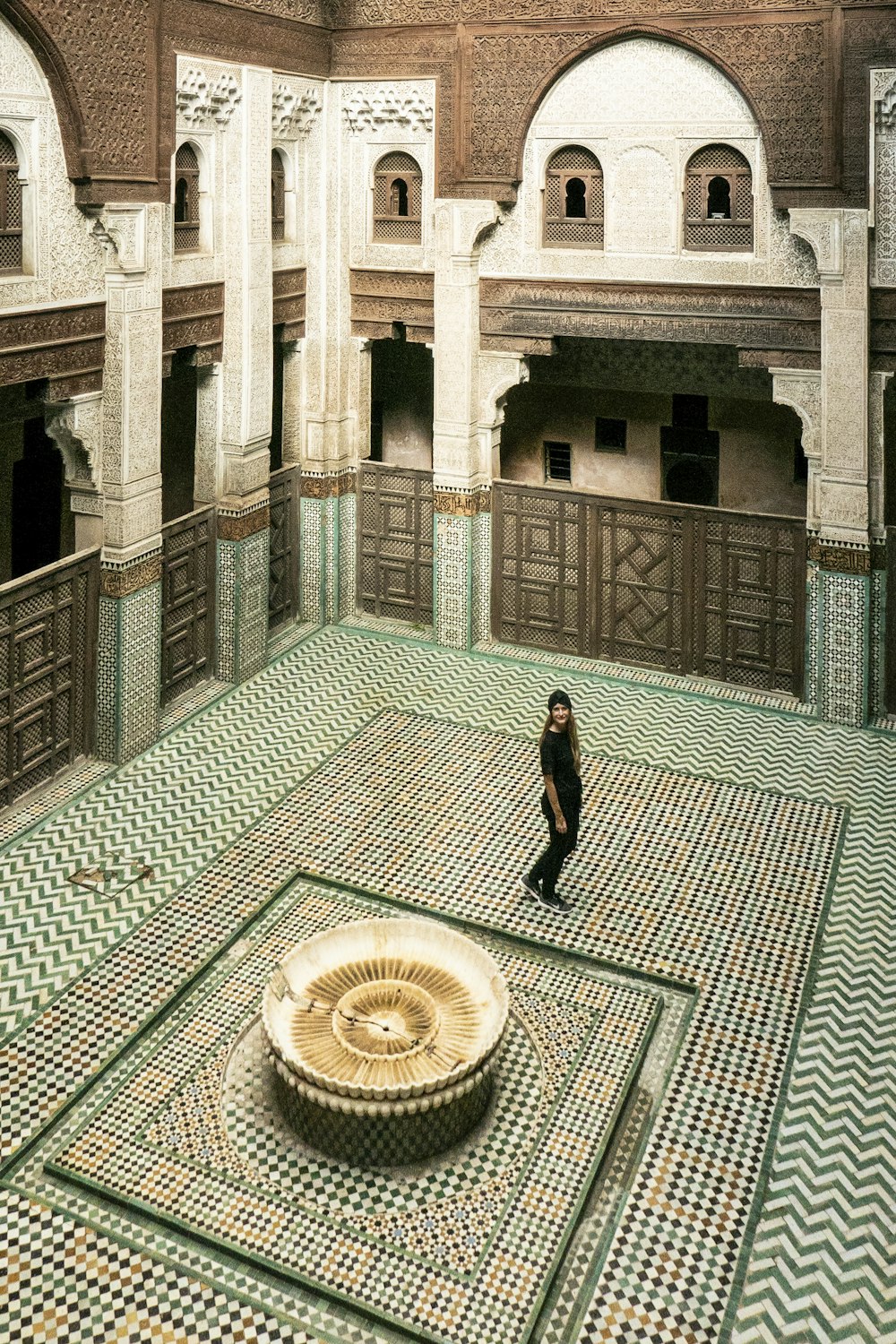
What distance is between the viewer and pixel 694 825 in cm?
566

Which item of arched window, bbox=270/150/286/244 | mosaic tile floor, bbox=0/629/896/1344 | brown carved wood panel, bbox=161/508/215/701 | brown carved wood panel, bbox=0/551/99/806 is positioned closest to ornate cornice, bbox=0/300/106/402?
brown carved wood panel, bbox=0/551/99/806

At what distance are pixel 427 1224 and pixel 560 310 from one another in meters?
5.22

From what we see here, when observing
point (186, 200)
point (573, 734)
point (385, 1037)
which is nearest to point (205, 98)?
point (186, 200)

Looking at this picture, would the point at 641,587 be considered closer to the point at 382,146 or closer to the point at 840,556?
the point at 840,556

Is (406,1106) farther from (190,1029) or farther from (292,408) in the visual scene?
(292,408)

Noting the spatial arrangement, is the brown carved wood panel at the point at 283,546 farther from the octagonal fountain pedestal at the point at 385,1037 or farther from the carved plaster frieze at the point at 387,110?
the octagonal fountain pedestal at the point at 385,1037

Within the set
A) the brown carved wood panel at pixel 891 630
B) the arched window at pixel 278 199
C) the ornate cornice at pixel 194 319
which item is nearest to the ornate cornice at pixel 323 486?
the ornate cornice at pixel 194 319

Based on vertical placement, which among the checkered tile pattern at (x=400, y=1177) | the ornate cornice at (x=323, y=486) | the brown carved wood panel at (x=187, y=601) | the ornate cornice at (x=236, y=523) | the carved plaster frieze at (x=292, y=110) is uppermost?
the carved plaster frieze at (x=292, y=110)

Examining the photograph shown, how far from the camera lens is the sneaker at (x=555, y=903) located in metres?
4.93

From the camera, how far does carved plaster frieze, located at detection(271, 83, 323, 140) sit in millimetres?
6871

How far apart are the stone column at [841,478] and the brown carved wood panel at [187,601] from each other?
341 cm

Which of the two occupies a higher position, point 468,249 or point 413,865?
point 468,249

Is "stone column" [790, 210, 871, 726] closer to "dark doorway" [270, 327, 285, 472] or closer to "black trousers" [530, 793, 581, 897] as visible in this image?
"black trousers" [530, 793, 581, 897]

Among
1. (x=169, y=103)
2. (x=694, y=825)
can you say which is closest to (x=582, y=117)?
(x=169, y=103)
